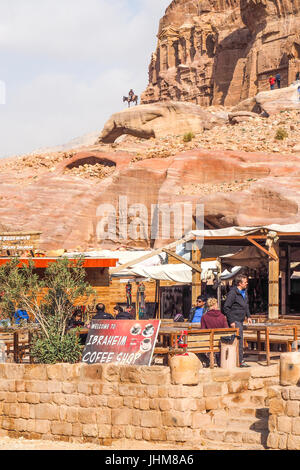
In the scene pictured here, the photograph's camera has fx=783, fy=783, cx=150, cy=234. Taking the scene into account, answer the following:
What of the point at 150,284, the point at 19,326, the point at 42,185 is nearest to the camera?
the point at 19,326

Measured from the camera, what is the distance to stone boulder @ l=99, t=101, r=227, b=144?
5231 centimetres

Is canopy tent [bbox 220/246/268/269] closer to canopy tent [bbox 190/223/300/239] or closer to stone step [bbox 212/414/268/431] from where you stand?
canopy tent [bbox 190/223/300/239]

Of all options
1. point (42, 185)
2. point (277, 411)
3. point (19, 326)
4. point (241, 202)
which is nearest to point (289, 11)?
point (42, 185)

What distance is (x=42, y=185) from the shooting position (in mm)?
41281

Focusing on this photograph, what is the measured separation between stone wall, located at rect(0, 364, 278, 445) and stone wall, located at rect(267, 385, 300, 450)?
2.43ft

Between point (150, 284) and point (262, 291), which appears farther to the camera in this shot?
point (150, 284)

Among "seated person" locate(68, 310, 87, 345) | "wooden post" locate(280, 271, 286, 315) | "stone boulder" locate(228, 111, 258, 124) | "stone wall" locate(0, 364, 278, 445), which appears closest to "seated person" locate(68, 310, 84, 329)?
"seated person" locate(68, 310, 87, 345)

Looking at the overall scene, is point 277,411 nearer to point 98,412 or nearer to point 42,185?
point 98,412

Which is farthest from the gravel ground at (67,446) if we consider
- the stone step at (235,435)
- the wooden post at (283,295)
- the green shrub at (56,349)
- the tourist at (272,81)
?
the tourist at (272,81)

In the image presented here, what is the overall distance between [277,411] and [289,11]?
169 ft

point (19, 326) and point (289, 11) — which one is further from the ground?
point (289, 11)

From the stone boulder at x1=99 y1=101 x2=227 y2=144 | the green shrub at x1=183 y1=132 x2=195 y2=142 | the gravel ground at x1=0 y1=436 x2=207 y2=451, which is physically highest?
the stone boulder at x1=99 y1=101 x2=227 y2=144

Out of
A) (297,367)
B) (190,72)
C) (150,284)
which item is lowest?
(150,284)
